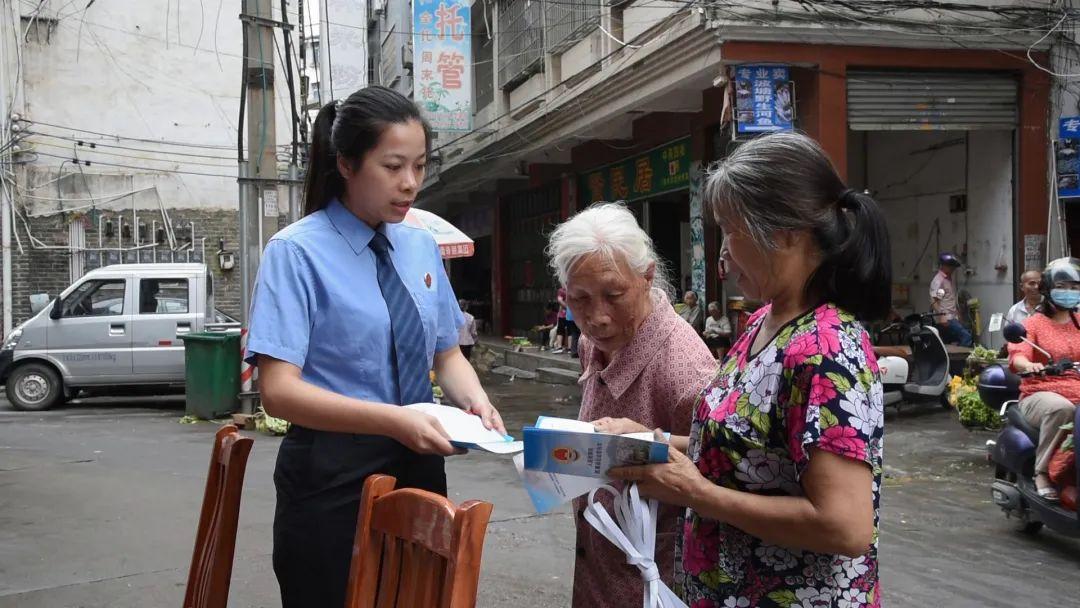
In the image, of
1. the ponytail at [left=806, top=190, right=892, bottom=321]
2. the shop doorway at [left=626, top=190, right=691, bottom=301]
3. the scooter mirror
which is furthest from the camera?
the shop doorway at [left=626, top=190, right=691, bottom=301]

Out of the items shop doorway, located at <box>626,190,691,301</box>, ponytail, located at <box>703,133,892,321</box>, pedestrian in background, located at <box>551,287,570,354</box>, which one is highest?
shop doorway, located at <box>626,190,691,301</box>

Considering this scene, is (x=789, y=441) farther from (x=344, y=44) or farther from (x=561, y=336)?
(x=344, y=44)

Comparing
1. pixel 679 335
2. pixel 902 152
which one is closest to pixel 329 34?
pixel 902 152

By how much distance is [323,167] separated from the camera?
205 cm

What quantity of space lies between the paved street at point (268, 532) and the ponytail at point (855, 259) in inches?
120

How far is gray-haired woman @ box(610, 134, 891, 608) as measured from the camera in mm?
1399

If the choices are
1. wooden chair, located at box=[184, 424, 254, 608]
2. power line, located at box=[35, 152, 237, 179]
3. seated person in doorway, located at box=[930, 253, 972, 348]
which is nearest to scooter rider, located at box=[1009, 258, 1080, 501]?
wooden chair, located at box=[184, 424, 254, 608]

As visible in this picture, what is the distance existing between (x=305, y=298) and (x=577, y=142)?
46.1 feet

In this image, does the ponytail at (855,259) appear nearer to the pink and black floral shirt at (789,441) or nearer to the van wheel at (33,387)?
Answer: the pink and black floral shirt at (789,441)

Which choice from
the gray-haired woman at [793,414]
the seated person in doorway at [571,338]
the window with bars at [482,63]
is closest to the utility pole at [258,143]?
the seated person in doorway at [571,338]

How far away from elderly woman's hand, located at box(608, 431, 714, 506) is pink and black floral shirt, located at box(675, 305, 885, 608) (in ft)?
0.26

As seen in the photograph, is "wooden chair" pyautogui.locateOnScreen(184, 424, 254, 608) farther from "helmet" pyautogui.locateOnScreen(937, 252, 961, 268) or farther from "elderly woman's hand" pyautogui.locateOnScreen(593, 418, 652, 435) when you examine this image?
"helmet" pyautogui.locateOnScreen(937, 252, 961, 268)

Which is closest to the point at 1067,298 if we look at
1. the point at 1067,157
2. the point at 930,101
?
the point at 930,101

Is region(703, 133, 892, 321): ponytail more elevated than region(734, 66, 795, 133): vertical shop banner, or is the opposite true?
region(734, 66, 795, 133): vertical shop banner
